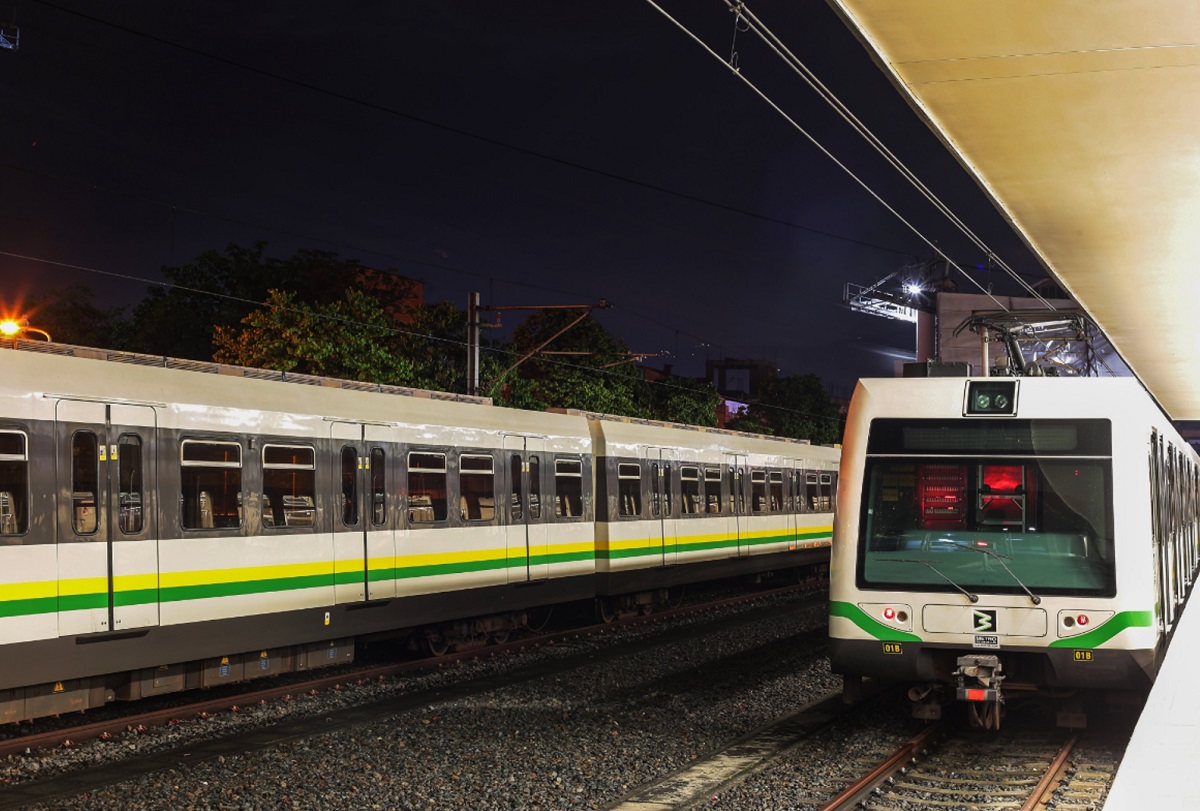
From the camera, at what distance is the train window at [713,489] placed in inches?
878

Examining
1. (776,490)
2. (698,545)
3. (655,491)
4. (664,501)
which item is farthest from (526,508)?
(776,490)

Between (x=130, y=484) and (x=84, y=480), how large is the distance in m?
0.47

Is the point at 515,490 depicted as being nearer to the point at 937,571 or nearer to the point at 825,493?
the point at 937,571

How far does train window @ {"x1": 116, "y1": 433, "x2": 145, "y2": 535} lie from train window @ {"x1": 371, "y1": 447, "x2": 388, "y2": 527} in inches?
127

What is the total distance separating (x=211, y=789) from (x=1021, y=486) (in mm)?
6268

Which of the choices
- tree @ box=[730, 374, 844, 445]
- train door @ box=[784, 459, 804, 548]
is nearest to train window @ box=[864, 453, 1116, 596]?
train door @ box=[784, 459, 804, 548]

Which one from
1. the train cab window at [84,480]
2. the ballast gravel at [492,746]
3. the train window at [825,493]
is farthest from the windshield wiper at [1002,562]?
the train window at [825,493]

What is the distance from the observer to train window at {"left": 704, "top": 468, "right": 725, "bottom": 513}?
22.3m

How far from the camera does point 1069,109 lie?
33.4 ft

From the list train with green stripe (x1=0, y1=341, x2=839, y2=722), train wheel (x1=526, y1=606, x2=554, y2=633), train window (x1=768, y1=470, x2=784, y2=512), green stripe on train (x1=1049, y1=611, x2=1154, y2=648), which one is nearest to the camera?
green stripe on train (x1=1049, y1=611, x2=1154, y2=648)

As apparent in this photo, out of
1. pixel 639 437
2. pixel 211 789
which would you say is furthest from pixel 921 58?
pixel 639 437

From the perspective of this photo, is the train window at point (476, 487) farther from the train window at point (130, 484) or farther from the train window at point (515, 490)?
the train window at point (130, 484)

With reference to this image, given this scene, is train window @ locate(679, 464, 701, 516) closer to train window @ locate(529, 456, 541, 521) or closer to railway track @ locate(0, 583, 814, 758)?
railway track @ locate(0, 583, 814, 758)

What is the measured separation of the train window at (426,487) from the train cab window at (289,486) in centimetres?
165
